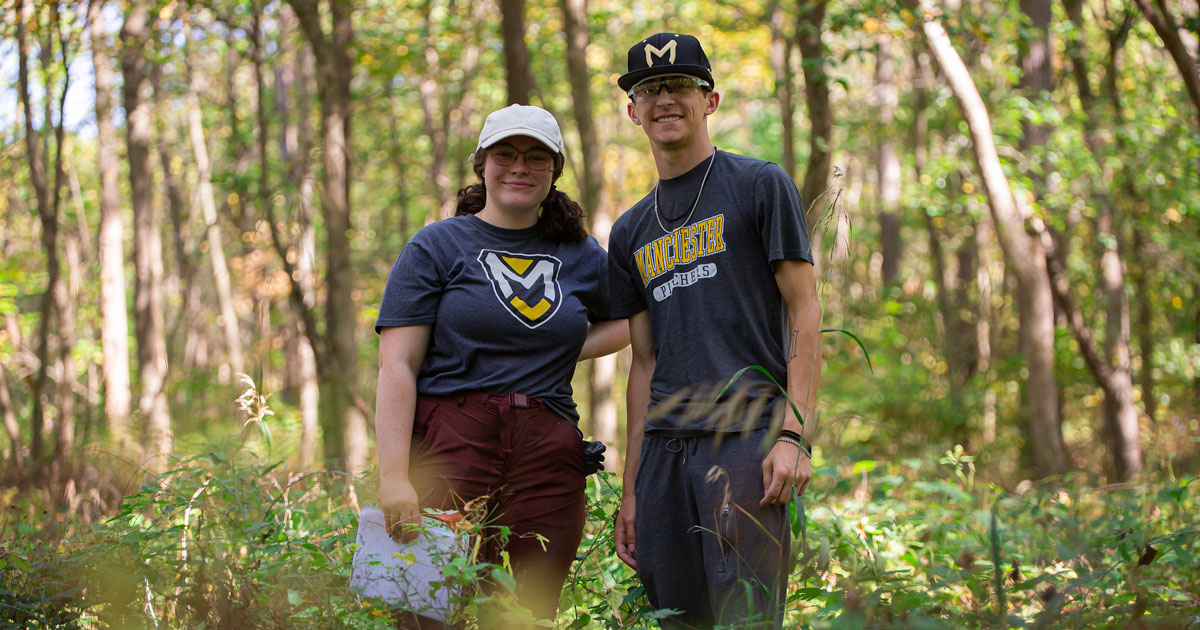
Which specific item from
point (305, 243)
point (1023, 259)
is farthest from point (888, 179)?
point (305, 243)

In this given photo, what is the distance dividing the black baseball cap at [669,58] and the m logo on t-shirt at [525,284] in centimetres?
65

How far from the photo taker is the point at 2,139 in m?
10.2

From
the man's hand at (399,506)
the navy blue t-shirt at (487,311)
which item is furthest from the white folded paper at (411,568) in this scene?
the navy blue t-shirt at (487,311)

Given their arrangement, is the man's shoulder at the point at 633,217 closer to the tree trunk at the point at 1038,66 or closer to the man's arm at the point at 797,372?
the man's arm at the point at 797,372

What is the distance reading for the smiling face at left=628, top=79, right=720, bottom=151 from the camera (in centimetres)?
290

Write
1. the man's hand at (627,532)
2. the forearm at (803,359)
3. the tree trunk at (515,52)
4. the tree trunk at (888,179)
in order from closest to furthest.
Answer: the forearm at (803,359)
the man's hand at (627,532)
the tree trunk at (515,52)
the tree trunk at (888,179)

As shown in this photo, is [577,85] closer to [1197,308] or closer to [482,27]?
[482,27]

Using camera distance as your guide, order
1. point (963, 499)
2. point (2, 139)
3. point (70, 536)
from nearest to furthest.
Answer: point (70, 536)
point (963, 499)
point (2, 139)

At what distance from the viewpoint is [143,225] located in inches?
530

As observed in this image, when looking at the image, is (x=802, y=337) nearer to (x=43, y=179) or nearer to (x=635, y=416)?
(x=635, y=416)

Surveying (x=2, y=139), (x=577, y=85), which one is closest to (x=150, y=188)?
(x=2, y=139)

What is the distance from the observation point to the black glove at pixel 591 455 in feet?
10.4

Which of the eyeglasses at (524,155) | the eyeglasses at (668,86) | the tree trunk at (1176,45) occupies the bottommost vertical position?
the eyeglasses at (524,155)

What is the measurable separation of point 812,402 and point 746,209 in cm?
59
